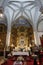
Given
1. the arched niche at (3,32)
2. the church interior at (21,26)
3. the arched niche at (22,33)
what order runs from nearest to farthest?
the church interior at (21,26) → the arched niche at (3,32) → the arched niche at (22,33)

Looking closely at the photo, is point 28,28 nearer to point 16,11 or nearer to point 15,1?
point 16,11

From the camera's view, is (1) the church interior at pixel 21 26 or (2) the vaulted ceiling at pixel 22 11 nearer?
(2) the vaulted ceiling at pixel 22 11

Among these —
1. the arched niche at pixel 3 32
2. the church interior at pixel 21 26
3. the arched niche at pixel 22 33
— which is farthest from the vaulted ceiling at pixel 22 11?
the arched niche at pixel 3 32

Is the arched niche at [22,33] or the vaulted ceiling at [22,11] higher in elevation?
the vaulted ceiling at [22,11]

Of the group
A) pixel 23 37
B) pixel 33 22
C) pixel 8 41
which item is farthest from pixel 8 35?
pixel 33 22

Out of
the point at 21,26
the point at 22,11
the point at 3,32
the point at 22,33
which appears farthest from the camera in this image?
the point at 21,26

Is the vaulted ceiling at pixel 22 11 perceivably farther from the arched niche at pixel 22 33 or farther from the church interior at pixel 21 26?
the arched niche at pixel 22 33

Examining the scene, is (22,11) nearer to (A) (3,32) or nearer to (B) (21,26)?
(B) (21,26)

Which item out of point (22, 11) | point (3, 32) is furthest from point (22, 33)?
point (22, 11)

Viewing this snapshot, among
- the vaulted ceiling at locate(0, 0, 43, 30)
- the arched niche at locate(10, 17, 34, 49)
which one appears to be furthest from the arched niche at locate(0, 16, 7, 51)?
the vaulted ceiling at locate(0, 0, 43, 30)

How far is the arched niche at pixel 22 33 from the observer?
94.4 ft

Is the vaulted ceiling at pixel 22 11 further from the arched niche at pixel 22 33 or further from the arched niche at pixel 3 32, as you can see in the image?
the arched niche at pixel 3 32

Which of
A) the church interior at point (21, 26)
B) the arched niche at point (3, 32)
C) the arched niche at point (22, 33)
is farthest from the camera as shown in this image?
the arched niche at point (22, 33)

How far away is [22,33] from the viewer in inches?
1147
